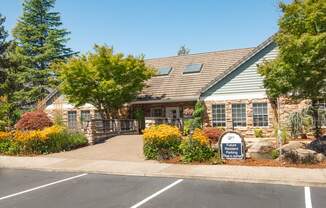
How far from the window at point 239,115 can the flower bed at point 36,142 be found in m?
10.6

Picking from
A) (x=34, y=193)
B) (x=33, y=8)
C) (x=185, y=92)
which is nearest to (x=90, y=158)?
(x=34, y=193)

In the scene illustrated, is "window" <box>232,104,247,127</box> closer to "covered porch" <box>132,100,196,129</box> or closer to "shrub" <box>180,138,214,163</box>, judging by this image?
"covered porch" <box>132,100,196,129</box>

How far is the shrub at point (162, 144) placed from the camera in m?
16.4

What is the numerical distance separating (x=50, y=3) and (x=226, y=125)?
28578mm

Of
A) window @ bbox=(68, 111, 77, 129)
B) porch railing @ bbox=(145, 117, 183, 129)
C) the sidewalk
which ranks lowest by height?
the sidewalk

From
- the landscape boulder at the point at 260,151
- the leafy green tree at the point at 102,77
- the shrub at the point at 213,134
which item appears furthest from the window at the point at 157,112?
the landscape boulder at the point at 260,151

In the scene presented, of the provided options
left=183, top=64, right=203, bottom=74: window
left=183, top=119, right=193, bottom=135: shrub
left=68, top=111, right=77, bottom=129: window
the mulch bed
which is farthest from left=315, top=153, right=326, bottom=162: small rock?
left=68, top=111, right=77, bottom=129: window

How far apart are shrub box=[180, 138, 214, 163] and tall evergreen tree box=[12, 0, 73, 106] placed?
2850cm

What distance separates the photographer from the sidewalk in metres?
11.6

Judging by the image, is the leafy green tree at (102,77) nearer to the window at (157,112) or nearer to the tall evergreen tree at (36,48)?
the window at (157,112)

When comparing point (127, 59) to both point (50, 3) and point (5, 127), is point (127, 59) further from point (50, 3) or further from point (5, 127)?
point (50, 3)

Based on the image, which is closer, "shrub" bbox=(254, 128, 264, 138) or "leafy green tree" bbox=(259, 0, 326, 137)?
"leafy green tree" bbox=(259, 0, 326, 137)

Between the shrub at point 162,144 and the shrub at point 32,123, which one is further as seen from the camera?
the shrub at point 32,123

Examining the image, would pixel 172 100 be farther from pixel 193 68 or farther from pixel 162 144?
pixel 162 144
